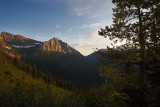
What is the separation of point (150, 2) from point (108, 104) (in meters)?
5.38

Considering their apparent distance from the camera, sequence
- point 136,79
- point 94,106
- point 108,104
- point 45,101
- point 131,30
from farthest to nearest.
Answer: point 131,30, point 136,79, point 94,106, point 108,104, point 45,101

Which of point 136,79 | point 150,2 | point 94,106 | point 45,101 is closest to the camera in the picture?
point 45,101

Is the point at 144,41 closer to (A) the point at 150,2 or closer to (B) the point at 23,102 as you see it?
(A) the point at 150,2

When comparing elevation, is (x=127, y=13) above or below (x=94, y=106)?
above

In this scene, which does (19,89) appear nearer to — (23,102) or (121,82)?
(23,102)

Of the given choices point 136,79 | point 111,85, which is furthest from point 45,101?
point 136,79

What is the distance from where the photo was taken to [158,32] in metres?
5.18

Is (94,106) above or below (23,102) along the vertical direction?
below

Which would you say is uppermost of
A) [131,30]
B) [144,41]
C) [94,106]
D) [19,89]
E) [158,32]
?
[131,30]

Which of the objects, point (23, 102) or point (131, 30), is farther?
point (131, 30)

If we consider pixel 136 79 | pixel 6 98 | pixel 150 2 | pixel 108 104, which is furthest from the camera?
pixel 136 79

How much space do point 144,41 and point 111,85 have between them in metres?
3.05

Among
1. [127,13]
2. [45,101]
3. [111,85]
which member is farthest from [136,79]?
[45,101]

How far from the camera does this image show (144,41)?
216 inches
